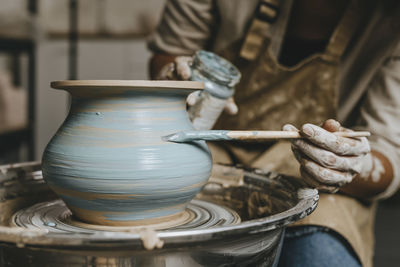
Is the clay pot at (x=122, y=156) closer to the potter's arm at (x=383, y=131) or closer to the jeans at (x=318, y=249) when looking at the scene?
the jeans at (x=318, y=249)

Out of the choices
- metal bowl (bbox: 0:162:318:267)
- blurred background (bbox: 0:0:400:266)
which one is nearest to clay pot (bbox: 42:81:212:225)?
metal bowl (bbox: 0:162:318:267)

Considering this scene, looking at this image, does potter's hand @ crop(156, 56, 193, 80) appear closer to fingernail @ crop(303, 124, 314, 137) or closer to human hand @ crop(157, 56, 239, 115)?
human hand @ crop(157, 56, 239, 115)

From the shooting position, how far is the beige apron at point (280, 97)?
3.68 feet

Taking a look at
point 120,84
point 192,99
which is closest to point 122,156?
point 120,84

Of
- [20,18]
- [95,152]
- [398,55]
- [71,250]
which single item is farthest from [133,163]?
[20,18]

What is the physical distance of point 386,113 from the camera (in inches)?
41.8

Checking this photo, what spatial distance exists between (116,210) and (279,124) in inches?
27.3

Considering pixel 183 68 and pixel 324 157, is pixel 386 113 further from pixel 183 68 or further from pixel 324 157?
pixel 183 68

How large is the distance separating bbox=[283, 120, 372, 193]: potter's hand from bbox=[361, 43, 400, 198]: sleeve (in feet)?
0.86

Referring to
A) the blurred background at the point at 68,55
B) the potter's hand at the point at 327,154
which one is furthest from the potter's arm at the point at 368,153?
the blurred background at the point at 68,55

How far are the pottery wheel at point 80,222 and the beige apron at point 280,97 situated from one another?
0.32 m

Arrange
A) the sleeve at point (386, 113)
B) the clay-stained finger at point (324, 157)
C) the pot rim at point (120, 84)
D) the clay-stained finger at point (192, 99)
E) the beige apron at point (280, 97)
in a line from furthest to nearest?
the beige apron at point (280, 97) < the sleeve at point (386, 113) < the clay-stained finger at point (192, 99) < the clay-stained finger at point (324, 157) < the pot rim at point (120, 84)

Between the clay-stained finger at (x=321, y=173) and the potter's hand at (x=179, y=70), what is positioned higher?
the potter's hand at (x=179, y=70)

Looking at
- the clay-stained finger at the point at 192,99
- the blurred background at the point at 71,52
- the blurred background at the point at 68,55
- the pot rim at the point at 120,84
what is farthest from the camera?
the blurred background at the point at 71,52
